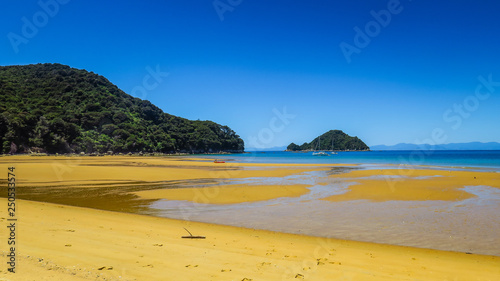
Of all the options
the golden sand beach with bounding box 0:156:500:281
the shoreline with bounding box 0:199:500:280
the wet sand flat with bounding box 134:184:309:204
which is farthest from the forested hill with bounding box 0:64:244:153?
the shoreline with bounding box 0:199:500:280

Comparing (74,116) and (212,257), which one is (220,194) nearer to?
(212,257)

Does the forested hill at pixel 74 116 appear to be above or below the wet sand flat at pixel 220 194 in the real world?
above

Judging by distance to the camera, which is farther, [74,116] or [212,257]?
[74,116]

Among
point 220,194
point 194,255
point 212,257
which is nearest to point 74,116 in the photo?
point 220,194

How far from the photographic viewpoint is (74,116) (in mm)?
99500

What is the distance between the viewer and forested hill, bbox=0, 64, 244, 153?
8250 cm

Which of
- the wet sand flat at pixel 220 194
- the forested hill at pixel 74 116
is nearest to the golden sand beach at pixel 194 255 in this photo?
the wet sand flat at pixel 220 194

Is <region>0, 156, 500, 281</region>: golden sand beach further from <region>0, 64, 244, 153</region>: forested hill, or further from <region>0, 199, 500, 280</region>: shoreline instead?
<region>0, 64, 244, 153</region>: forested hill

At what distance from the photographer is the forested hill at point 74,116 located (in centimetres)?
8250

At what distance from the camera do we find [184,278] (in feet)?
15.8

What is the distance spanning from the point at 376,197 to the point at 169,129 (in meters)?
142

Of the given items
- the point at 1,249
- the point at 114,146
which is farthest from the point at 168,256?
the point at 114,146

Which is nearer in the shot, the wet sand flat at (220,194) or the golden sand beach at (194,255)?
the golden sand beach at (194,255)

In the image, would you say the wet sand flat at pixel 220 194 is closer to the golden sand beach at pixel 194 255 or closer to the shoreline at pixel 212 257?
the golden sand beach at pixel 194 255
